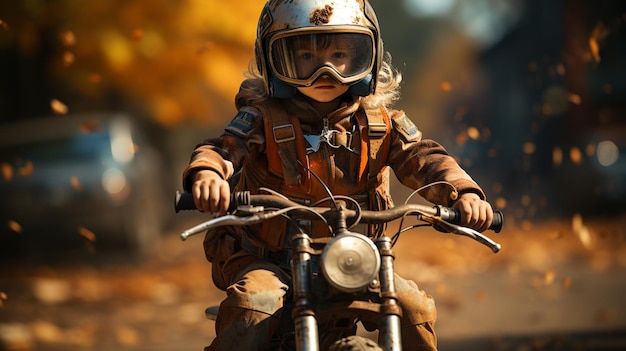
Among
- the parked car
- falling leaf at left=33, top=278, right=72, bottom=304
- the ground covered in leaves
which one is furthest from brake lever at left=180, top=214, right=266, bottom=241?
the parked car

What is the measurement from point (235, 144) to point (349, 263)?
103 centimetres

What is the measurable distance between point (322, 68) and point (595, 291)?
25.4ft

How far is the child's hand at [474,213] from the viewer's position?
4.04 meters

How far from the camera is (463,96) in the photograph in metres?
40.0

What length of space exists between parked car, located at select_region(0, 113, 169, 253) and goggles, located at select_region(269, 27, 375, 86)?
1137 cm

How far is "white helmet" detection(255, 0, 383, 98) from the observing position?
14.5ft

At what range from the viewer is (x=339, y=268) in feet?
12.0

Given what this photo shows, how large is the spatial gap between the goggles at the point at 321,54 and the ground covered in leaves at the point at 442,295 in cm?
318

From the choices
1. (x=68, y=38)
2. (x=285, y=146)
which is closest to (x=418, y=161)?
(x=285, y=146)

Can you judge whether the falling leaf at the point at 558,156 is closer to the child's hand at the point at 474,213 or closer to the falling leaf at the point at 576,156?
the falling leaf at the point at 576,156

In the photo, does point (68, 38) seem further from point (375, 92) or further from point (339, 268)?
point (339, 268)

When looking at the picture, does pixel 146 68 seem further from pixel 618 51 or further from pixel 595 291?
pixel 618 51

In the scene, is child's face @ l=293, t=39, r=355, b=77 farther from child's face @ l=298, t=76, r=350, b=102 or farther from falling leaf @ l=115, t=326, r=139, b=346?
falling leaf @ l=115, t=326, r=139, b=346

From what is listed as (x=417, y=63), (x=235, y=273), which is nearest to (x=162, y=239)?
(x=235, y=273)
